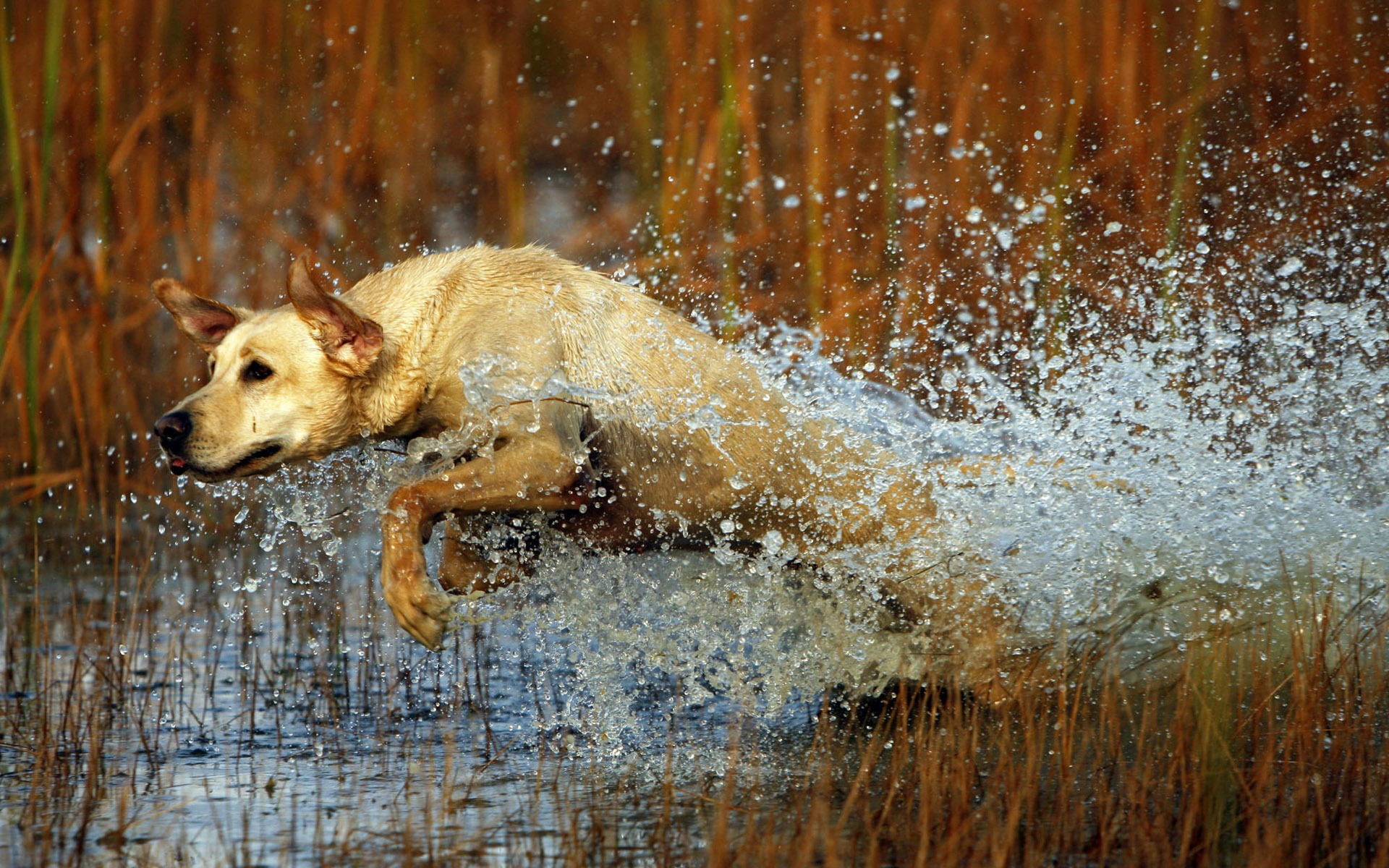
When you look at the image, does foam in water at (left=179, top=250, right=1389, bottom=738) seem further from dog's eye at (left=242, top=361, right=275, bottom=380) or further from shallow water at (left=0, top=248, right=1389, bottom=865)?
dog's eye at (left=242, top=361, right=275, bottom=380)

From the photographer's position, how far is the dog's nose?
3.71m

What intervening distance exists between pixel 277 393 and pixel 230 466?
0.74 feet

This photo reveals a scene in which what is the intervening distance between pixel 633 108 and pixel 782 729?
183 inches

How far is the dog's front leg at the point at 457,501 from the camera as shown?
11.6ft

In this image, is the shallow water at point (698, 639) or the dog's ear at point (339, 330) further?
the dog's ear at point (339, 330)

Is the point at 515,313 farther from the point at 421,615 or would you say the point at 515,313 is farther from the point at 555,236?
the point at 555,236

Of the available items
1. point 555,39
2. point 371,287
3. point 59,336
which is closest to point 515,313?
point 371,287

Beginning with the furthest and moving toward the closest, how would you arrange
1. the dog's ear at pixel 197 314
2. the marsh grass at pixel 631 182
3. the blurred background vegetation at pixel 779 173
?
1. the blurred background vegetation at pixel 779 173
2. the marsh grass at pixel 631 182
3. the dog's ear at pixel 197 314

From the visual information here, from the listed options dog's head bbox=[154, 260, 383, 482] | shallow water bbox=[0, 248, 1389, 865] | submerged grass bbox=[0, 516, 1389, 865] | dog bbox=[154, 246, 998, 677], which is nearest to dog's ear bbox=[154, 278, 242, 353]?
dog bbox=[154, 246, 998, 677]

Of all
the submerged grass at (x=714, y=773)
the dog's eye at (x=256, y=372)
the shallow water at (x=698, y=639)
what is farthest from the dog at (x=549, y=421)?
the submerged grass at (x=714, y=773)

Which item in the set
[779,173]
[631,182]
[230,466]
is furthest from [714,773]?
[631,182]

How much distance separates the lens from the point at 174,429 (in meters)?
3.72

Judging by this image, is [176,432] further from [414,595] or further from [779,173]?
[779,173]

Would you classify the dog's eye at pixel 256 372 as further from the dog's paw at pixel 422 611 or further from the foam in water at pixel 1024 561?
the dog's paw at pixel 422 611
